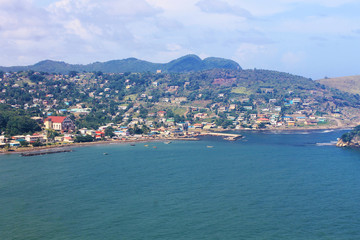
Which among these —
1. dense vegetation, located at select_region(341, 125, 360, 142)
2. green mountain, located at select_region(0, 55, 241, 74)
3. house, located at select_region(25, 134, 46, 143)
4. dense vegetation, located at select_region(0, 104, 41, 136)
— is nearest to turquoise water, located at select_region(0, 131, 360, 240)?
house, located at select_region(25, 134, 46, 143)

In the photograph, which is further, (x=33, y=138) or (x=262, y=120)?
(x=262, y=120)

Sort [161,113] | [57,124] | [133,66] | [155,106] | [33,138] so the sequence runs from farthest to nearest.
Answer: [133,66] → [155,106] → [161,113] → [57,124] → [33,138]

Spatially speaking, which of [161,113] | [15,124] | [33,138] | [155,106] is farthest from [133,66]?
[33,138]

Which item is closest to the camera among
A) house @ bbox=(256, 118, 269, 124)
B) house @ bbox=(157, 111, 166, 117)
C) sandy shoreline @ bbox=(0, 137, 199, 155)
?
sandy shoreline @ bbox=(0, 137, 199, 155)

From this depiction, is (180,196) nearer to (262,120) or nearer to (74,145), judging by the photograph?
(74,145)

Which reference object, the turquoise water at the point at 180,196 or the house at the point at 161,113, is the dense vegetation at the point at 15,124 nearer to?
the turquoise water at the point at 180,196

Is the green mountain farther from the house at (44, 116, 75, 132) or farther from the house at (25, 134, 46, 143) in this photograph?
the house at (25, 134, 46, 143)
